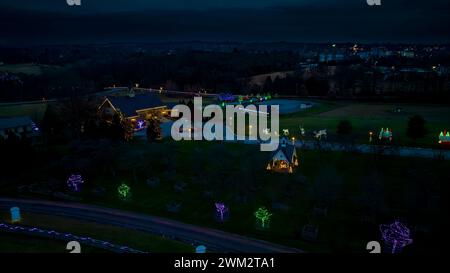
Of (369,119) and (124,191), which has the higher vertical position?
(369,119)

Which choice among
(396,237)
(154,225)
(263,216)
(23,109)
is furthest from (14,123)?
(396,237)

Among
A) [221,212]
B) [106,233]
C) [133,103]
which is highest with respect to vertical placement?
[133,103]

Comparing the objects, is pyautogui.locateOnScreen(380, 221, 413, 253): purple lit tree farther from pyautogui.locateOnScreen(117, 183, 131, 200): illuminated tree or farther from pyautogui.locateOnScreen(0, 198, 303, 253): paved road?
pyautogui.locateOnScreen(117, 183, 131, 200): illuminated tree

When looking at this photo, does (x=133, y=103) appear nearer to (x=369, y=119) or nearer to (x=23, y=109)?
(x=23, y=109)

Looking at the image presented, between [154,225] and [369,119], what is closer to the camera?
[154,225]

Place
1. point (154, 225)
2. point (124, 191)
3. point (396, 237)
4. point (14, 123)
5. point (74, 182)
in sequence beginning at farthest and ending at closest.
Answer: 1. point (14, 123)
2. point (74, 182)
3. point (124, 191)
4. point (154, 225)
5. point (396, 237)

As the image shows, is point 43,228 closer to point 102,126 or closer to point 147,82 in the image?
point 102,126

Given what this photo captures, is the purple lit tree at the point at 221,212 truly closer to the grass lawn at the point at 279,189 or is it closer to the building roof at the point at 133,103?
the grass lawn at the point at 279,189
